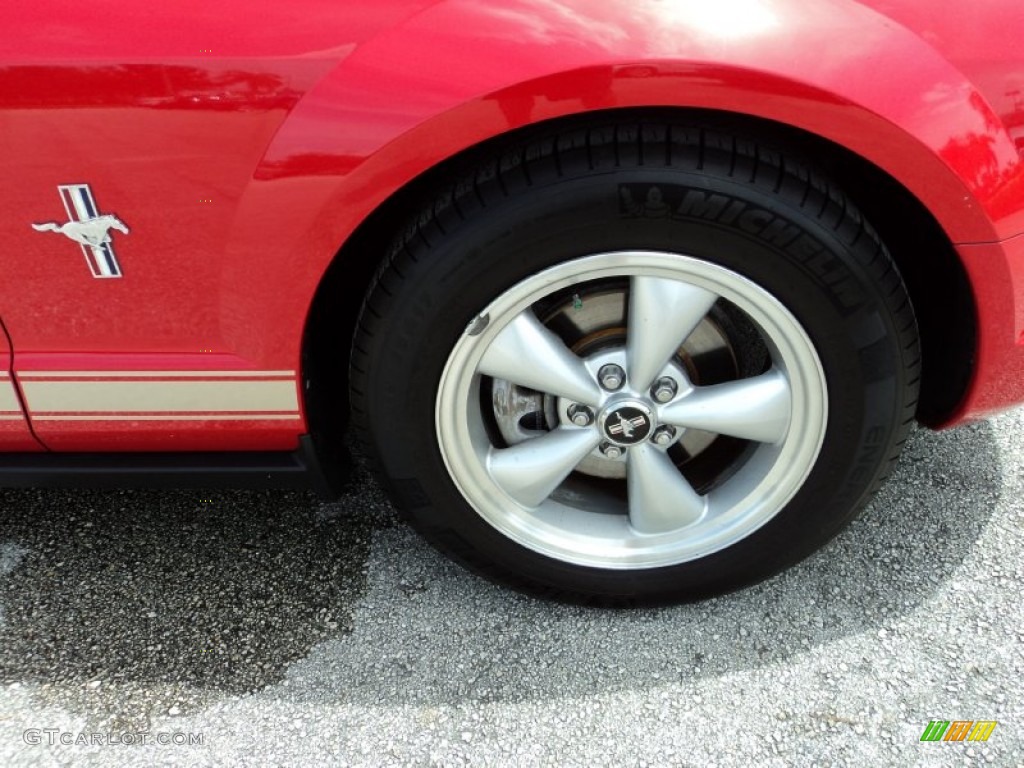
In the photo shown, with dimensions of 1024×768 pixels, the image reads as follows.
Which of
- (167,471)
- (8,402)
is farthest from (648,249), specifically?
(8,402)

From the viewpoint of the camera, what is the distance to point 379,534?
202 centimetres

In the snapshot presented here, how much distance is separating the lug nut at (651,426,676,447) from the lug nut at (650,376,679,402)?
75 mm

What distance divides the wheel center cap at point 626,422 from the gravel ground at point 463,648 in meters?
0.42

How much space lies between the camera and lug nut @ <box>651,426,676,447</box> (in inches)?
65.6

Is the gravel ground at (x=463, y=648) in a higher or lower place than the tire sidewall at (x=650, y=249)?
lower

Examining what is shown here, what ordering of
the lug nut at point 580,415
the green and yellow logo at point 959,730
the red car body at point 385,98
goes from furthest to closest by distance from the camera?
the lug nut at point 580,415
the green and yellow logo at point 959,730
the red car body at point 385,98

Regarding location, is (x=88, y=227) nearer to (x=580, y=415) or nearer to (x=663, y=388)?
(x=580, y=415)

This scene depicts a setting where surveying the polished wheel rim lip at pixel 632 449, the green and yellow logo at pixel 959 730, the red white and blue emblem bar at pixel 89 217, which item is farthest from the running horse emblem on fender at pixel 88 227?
the green and yellow logo at pixel 959 730

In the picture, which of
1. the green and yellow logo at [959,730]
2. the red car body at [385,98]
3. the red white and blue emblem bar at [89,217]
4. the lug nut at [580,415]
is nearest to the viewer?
the red car body at [385,98]

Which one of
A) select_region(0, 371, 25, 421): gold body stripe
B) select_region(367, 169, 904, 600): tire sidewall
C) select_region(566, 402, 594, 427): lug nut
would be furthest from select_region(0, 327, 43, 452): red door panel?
select_region(566, 402, 594, 427): lug nut

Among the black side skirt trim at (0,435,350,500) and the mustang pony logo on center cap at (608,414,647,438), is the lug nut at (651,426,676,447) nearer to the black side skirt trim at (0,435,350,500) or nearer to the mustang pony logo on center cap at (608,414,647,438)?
the mustang pony logo on center cap at (608,414,647,438)

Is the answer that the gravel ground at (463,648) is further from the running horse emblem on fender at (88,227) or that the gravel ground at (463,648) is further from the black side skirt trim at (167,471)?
the running horse emblem on fender at (88,227)

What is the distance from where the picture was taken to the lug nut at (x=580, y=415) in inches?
64.7

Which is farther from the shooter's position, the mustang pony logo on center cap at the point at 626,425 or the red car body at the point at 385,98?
the mustang pony logo on center cap at the point at 626,425
